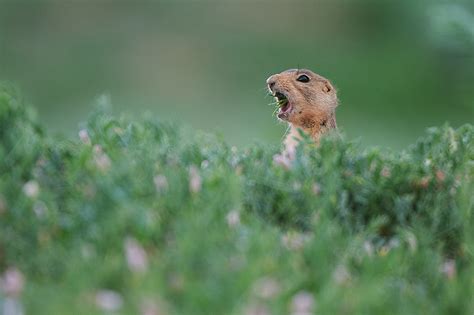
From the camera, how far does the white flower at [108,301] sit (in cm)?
258

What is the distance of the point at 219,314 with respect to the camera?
2592 mm

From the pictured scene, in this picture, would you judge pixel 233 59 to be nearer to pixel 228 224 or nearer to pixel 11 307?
pixel 228 224

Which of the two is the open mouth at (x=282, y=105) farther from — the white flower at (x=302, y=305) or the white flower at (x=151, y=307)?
the white flower at (x=151, y=307)

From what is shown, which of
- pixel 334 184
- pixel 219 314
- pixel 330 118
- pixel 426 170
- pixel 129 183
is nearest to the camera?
pixel 219 314

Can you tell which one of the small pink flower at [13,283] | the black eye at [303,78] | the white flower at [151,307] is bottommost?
the white flower at [151,307]

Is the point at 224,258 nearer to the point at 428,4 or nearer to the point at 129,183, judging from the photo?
the point at 129,183

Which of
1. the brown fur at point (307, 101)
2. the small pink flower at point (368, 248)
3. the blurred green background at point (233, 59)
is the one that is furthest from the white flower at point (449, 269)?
the blurred green background at point (233, 59)

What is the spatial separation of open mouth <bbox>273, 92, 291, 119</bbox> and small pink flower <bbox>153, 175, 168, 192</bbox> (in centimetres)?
235

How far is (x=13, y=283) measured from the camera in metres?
2.76

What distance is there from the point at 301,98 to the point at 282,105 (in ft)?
0.40

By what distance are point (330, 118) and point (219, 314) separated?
11.0 ft

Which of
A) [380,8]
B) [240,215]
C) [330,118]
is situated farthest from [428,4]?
[240,215]

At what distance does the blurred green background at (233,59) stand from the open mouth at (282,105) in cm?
583

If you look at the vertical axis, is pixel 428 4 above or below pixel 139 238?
above
